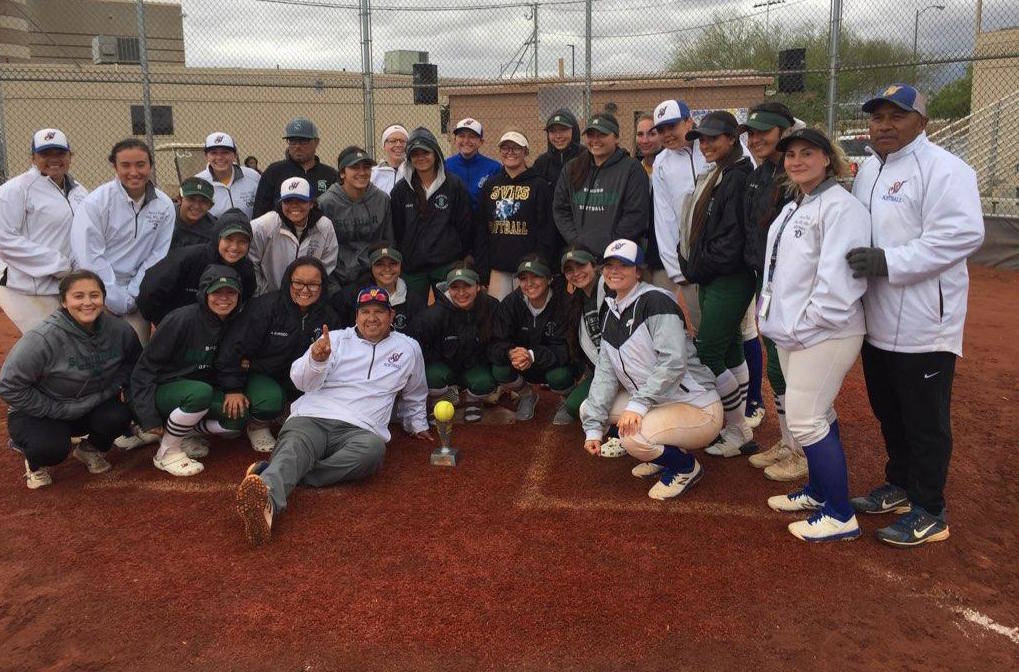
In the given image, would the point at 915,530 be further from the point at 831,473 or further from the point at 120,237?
the point at 120,237

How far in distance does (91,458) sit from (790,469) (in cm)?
434

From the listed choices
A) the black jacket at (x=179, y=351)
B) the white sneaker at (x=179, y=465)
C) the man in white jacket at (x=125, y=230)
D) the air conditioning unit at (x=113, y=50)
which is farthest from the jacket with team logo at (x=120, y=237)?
the air conditioning unit at (x=113, y=50)

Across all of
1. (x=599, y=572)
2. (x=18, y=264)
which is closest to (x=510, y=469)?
(x=599, y=572)

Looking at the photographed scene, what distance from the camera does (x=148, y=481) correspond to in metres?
4.84

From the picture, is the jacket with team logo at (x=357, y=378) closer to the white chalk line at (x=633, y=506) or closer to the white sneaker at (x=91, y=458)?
the white chalk line at (x=633, y=506)

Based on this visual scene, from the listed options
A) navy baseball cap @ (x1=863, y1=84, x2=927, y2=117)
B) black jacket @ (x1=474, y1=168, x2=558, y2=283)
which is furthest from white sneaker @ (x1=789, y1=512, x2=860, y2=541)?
black jacket @ (x1=474, y1=168, x2=558, y2=283)

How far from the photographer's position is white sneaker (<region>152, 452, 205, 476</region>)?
490 centimetres

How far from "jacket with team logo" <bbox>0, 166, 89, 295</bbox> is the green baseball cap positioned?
0.66 m

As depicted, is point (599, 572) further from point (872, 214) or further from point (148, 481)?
point (148, 481)

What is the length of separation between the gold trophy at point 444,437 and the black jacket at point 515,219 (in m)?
1.55

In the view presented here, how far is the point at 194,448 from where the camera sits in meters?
5.22

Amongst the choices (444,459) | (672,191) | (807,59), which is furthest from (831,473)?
(807,59)

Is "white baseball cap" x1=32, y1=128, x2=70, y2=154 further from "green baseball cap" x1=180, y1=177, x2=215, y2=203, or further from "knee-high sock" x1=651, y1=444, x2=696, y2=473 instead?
"knee-high sock" x1=651, y1=444, x2=696, y2=473

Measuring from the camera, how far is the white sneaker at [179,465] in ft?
16.1
